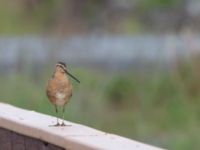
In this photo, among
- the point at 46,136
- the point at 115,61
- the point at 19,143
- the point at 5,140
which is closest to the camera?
the point at 46,136

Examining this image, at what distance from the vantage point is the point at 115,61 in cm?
1129

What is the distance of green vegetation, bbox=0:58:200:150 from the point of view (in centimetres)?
796

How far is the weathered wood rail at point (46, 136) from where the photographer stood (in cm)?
319

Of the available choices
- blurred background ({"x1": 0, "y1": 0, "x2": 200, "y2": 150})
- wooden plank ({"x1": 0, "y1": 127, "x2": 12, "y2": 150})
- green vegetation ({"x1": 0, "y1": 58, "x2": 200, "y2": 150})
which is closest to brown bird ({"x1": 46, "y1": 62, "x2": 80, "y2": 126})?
wooden plank ({"x1": 0, "y1": 127, "x2": 12, "y2": 150})

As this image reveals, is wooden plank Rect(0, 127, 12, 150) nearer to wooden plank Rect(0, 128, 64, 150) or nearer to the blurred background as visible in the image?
wooden plank Rect(0, 128, 64, 150)

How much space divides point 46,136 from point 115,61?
25.8ft

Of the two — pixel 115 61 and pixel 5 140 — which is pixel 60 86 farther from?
pixel 115 61

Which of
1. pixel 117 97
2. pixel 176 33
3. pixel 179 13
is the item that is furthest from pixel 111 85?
pixel 179 13

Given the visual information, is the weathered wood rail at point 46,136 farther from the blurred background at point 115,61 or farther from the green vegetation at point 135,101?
the green vegetation at point 135,101

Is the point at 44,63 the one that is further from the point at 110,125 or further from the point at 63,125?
the point at 63,125

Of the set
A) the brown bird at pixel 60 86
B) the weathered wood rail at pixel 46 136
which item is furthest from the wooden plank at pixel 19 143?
the brown bird at pixel 60 86

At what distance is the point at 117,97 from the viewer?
9.03 meters

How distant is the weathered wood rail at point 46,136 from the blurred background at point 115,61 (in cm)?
335

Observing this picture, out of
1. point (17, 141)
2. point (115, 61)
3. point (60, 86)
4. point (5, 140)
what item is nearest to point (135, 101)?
point (115, 61)
